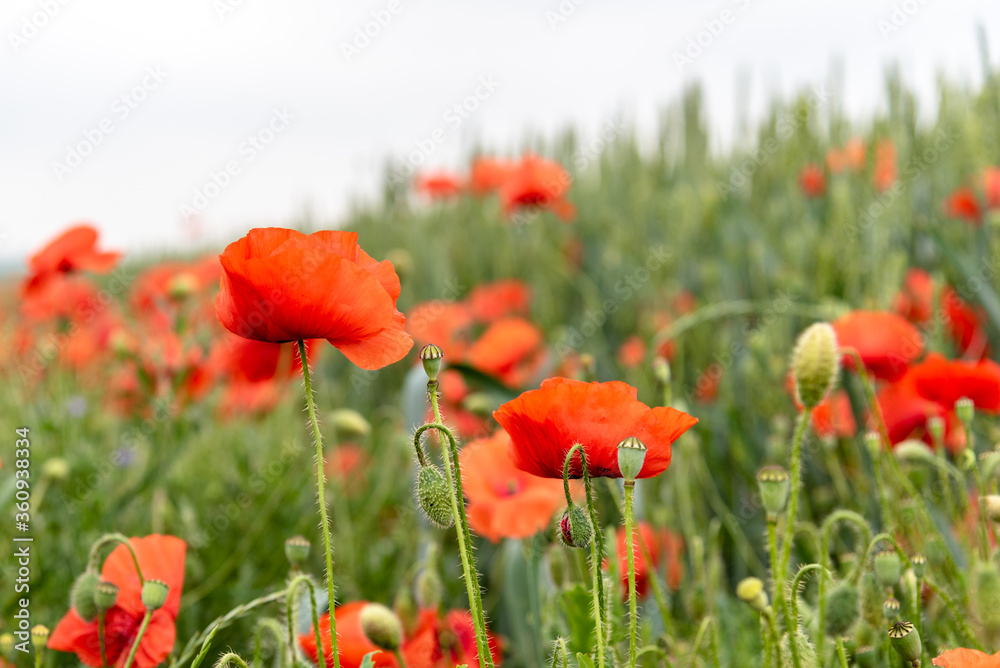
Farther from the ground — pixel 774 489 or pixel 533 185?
pixel 533 185

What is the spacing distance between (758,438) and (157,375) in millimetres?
1347

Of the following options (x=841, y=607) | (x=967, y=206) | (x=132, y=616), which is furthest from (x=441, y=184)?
(x=841, y=607)

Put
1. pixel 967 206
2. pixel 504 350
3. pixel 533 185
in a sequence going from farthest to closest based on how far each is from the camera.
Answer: pixel 533 185 → pixel 967 206 → pixel 504 350

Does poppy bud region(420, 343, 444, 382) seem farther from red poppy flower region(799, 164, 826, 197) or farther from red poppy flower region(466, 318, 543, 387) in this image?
red poppy flower region(799, 164, 826, 197)

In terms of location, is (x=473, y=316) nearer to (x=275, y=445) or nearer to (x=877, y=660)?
(x=275, y=445)

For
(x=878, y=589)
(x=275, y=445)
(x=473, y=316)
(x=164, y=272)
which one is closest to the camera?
(x=878, y=589)

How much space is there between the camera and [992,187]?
215 centimetres

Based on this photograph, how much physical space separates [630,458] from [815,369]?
1.21ft

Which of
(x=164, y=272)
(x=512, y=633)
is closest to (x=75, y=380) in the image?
(x=164, y=272)

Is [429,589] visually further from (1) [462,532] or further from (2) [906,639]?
(2) [906,639]

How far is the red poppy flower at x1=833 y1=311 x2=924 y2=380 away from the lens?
1281 mm

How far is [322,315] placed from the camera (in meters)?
0.70

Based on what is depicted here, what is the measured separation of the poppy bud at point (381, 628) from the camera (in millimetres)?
852

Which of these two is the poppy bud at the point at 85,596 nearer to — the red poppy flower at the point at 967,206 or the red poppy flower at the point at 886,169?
the red poppy flower at the point at 967,206
